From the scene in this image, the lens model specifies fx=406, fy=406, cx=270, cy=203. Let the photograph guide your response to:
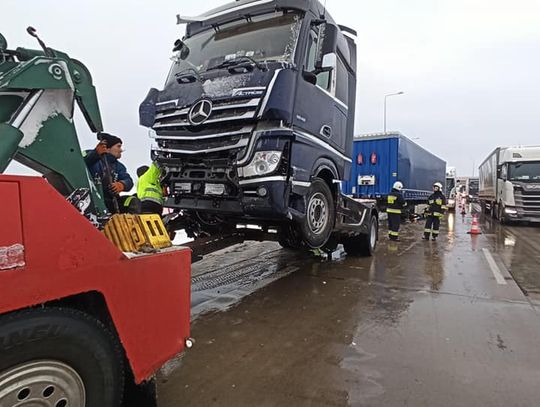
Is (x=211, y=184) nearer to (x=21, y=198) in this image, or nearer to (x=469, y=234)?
(x=21, y=198)

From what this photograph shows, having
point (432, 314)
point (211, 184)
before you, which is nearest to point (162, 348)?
point (211, 184)

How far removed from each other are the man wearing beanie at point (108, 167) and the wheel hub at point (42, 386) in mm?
1976

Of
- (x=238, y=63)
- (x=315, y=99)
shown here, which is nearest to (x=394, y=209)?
(x=315, y=99)

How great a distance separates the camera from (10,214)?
1.58 metres

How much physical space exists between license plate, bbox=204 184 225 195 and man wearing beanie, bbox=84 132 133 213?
93 centimetres

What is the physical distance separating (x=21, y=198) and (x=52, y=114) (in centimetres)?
99

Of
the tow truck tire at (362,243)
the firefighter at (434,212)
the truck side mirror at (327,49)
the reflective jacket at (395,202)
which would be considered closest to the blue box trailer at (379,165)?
the firefighter at (434,212)

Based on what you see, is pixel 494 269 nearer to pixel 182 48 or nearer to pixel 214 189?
pixel 214 189

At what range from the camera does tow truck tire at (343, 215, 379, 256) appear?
8047 mm

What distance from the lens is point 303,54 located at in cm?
459

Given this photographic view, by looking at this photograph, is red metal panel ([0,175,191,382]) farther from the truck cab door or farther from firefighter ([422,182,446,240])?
firefighter ([422,182,446,240])

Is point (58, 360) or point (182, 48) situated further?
point (182, 48)

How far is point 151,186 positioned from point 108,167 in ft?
4.13

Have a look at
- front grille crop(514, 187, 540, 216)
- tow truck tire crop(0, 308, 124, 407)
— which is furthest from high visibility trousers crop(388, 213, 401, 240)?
tow truck tire crop(0, 308, 124, 407)
